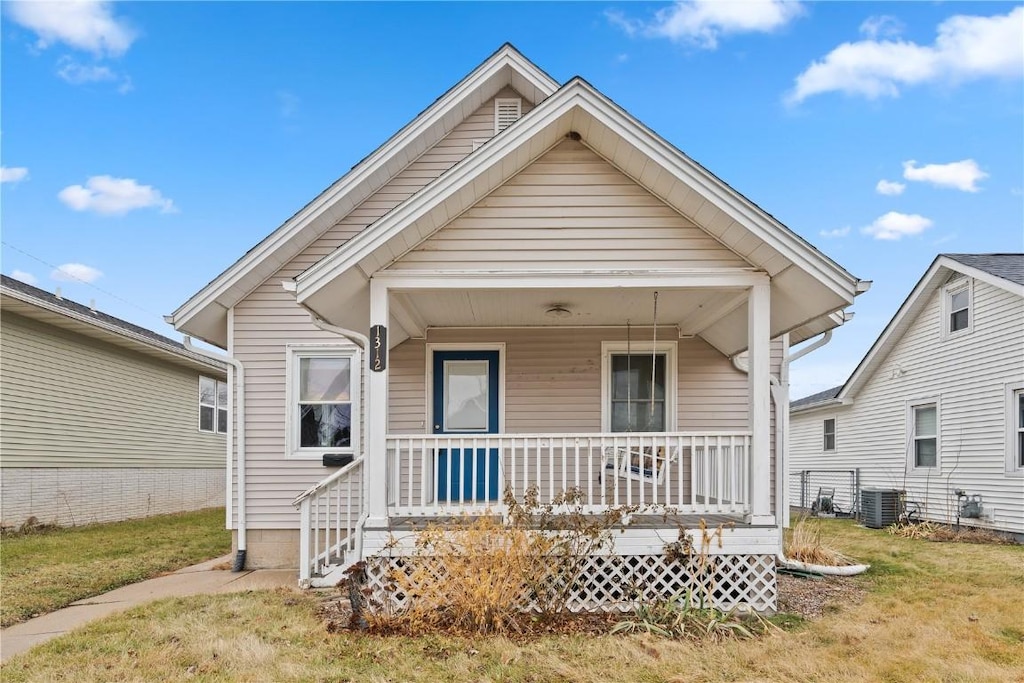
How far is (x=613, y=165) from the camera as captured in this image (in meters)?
6.30

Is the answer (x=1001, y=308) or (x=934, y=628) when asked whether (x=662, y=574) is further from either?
(x=1001, y=308)

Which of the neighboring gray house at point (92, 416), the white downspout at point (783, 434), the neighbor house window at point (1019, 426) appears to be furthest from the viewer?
the neighbor house window at point (1019, 426)

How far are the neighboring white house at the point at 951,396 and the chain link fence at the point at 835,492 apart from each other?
1.45ft

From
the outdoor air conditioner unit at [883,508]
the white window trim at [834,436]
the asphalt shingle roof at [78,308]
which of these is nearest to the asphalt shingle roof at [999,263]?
the outdoor air conditioner unit at [883,508]

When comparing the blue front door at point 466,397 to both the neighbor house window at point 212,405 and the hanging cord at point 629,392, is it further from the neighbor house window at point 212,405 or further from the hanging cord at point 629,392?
the neighbor house window at point 212,405

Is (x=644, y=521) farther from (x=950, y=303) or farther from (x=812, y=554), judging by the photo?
(x=950, y=303)

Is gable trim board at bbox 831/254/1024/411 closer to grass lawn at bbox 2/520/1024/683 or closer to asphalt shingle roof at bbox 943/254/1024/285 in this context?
asphalt shingle roof at bbox 943/254/1024/285

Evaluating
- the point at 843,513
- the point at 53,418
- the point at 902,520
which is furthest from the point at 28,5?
the point at 843,513

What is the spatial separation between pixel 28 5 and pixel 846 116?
14.7 meters

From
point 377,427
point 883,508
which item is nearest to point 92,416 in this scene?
point 377,427

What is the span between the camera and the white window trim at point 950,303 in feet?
43.6

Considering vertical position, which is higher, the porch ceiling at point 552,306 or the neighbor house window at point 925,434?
the porch ceiling at point 552,306

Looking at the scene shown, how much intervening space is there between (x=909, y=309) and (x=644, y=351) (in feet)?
29.6

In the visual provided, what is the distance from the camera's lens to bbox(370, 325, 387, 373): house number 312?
20.0 ft
